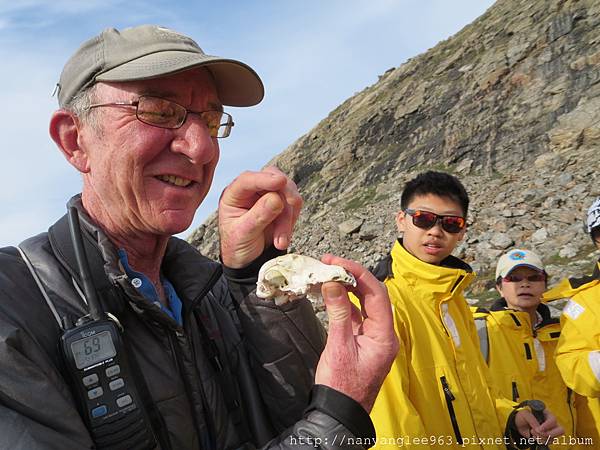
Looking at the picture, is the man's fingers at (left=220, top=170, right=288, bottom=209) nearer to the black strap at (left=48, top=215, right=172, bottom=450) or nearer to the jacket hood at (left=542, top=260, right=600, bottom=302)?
the black strap at (left=48, top=215, right=172, bottom=450)

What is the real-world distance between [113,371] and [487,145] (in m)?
39.0

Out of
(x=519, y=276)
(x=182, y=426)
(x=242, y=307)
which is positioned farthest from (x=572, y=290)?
(x=182, y=426)

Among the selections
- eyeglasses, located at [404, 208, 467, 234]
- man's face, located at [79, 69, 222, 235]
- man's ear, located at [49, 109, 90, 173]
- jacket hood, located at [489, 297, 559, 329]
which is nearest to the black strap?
man's face, located at [79, 69, 222, 235]

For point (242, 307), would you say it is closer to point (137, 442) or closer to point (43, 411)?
point (137, 442)

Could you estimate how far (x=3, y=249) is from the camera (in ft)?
6.72

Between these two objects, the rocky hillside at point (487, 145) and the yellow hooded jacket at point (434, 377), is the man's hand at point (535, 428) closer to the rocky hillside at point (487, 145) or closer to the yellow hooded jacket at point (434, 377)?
the yellow hooded jacket at point (434, 377)

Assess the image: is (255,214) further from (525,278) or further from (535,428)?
(525,278)

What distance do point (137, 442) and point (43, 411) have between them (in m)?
0.38

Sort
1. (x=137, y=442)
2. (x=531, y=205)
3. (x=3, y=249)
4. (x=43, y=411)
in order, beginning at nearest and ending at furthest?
1. (x=43, y=411)
2. (x=137, y=442)
3. (x=3, y=249)
4. (x=531, y=205)

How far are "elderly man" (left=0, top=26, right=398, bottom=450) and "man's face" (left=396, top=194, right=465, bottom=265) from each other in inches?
94.6

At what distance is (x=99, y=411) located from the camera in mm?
1796

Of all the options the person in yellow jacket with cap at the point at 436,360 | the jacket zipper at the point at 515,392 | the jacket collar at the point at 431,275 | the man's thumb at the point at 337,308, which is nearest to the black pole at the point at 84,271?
the man's thumb at the point at 337,308

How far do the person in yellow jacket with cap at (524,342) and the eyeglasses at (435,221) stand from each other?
176 cm

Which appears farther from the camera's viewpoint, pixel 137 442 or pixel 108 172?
pixel 108 172
